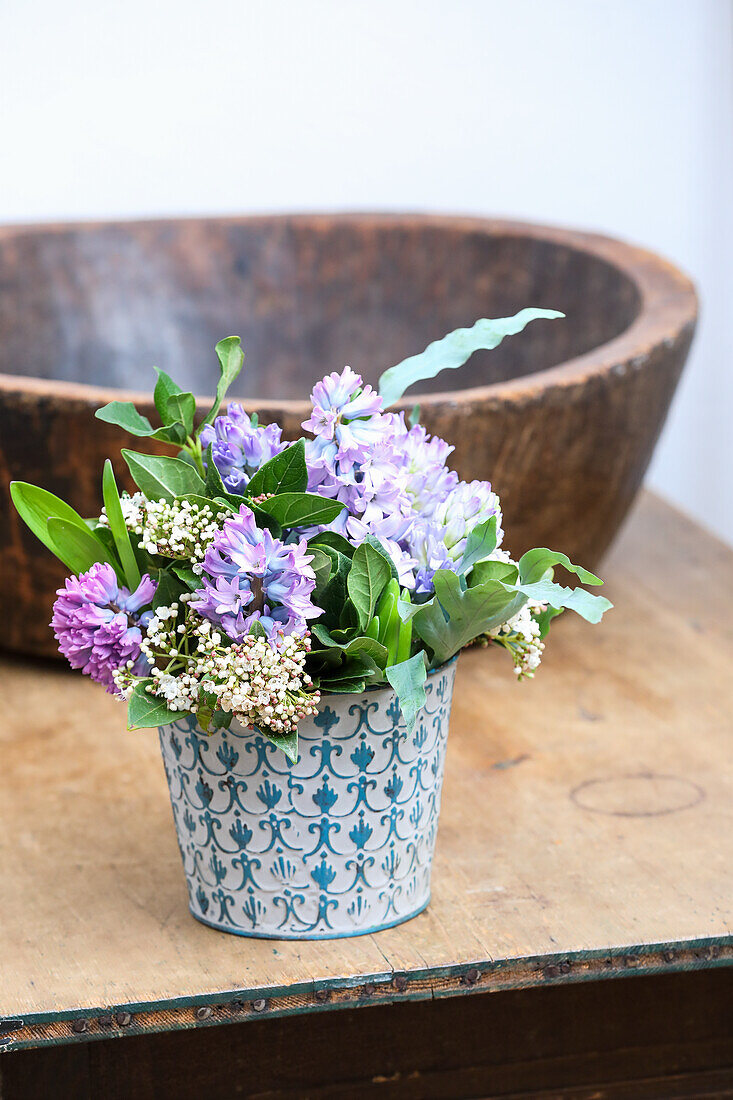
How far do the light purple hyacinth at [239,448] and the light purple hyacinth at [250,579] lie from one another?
0.03 m

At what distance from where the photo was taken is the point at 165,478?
18.9 inches

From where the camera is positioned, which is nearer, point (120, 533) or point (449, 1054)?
point (120, 533)

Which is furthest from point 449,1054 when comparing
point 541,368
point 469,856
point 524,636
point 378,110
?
point 378,110

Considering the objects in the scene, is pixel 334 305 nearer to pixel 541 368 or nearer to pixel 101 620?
pixel 541 368

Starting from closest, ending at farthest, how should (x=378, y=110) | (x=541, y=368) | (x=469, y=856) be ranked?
(x=469, y=856) < (x=541, y=368) < (x=378, y=110)

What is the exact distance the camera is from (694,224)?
4.47 feet

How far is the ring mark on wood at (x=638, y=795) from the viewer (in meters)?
0.65

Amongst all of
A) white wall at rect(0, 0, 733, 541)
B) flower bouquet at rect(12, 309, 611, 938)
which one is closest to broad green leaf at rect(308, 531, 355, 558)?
flower bouquet at rect(12, 309, 611, 938)

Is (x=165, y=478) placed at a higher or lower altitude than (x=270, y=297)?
higher

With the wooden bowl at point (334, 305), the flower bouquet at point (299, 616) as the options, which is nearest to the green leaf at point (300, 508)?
the flower bouquet at point (299, 616)

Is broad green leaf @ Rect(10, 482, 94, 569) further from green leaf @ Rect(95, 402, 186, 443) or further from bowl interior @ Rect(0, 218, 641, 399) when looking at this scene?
bowl interior @ Rect(0, 218, 641, 399)

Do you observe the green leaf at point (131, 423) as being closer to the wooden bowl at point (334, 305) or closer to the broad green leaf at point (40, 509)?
the broad green leaf at point (40, 509)

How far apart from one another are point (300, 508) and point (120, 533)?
0.24ft

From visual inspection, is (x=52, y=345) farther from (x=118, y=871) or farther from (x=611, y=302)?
(x=118, y=871)
